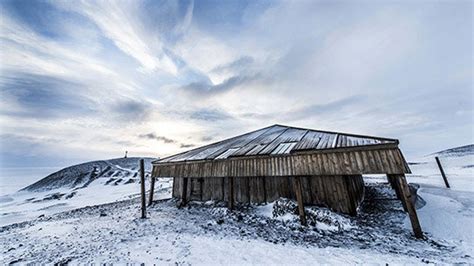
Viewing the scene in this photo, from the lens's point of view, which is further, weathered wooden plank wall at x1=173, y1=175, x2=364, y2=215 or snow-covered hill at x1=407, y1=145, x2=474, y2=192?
snow-covered hill at x1=407, y1=145, x2=474, y2=192

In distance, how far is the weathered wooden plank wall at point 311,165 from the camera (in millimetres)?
8014

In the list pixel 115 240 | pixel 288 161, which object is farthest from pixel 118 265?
pixel 288 161

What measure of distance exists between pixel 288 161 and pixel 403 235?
5.27 m

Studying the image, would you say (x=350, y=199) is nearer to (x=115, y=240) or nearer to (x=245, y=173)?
(x=245, y=173)

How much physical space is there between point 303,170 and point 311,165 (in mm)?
451

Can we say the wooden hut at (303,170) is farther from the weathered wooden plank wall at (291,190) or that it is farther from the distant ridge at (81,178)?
the distant ridge at (81,178)

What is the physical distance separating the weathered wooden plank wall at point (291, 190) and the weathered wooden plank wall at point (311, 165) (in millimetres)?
2272

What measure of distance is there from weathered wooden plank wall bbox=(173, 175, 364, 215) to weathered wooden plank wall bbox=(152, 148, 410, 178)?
2.27 metres

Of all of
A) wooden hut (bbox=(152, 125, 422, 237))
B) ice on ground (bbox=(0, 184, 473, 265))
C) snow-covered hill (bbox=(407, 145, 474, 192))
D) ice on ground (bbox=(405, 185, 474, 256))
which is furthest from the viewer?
snow-covered hill (bbox=(407, 145, 474, 192))

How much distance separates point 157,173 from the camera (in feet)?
53.1

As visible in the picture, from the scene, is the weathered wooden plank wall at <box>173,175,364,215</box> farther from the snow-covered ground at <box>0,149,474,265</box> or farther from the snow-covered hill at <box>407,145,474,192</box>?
the snow-covered hill at <box>407,145,474,192</box>

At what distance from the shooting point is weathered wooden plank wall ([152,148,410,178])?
801 cm

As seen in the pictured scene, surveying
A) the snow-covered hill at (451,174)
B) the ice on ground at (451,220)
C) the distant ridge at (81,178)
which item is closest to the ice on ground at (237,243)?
the ice on ground at (451,220)

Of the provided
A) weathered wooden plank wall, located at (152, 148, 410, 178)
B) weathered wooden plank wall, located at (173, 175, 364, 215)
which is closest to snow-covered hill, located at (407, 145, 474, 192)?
weathered wooden plank wall, located at (173, 175, 364, 215)
